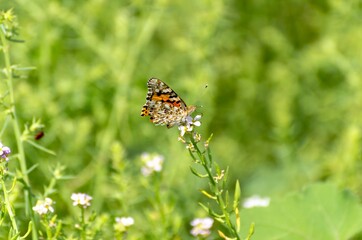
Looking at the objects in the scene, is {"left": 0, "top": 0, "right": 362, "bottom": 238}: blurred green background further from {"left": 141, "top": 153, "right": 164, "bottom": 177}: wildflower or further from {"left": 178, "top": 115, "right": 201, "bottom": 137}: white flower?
{"left": 178, "top": 115, "right": 201, "bottom": 137}: white flower

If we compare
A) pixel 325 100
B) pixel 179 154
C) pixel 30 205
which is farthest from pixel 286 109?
pixel 30 205

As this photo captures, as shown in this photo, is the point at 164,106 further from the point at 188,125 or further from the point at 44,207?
the point at 44,207

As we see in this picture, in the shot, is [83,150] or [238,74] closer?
[83,150]

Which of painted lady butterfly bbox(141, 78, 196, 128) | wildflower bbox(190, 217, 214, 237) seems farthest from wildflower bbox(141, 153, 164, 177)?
painted lady butterfly bbox(141, 78, 196, 128)

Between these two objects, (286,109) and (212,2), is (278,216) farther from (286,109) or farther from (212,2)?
(212,2)

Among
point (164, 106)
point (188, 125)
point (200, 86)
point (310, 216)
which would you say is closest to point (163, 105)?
point (164, 106)

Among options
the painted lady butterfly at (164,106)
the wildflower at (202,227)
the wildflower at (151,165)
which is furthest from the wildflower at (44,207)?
the wildflower at (151,165)

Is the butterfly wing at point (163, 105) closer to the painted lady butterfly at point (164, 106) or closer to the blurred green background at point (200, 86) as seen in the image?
the painted lady butterfly at point (164, 106)
